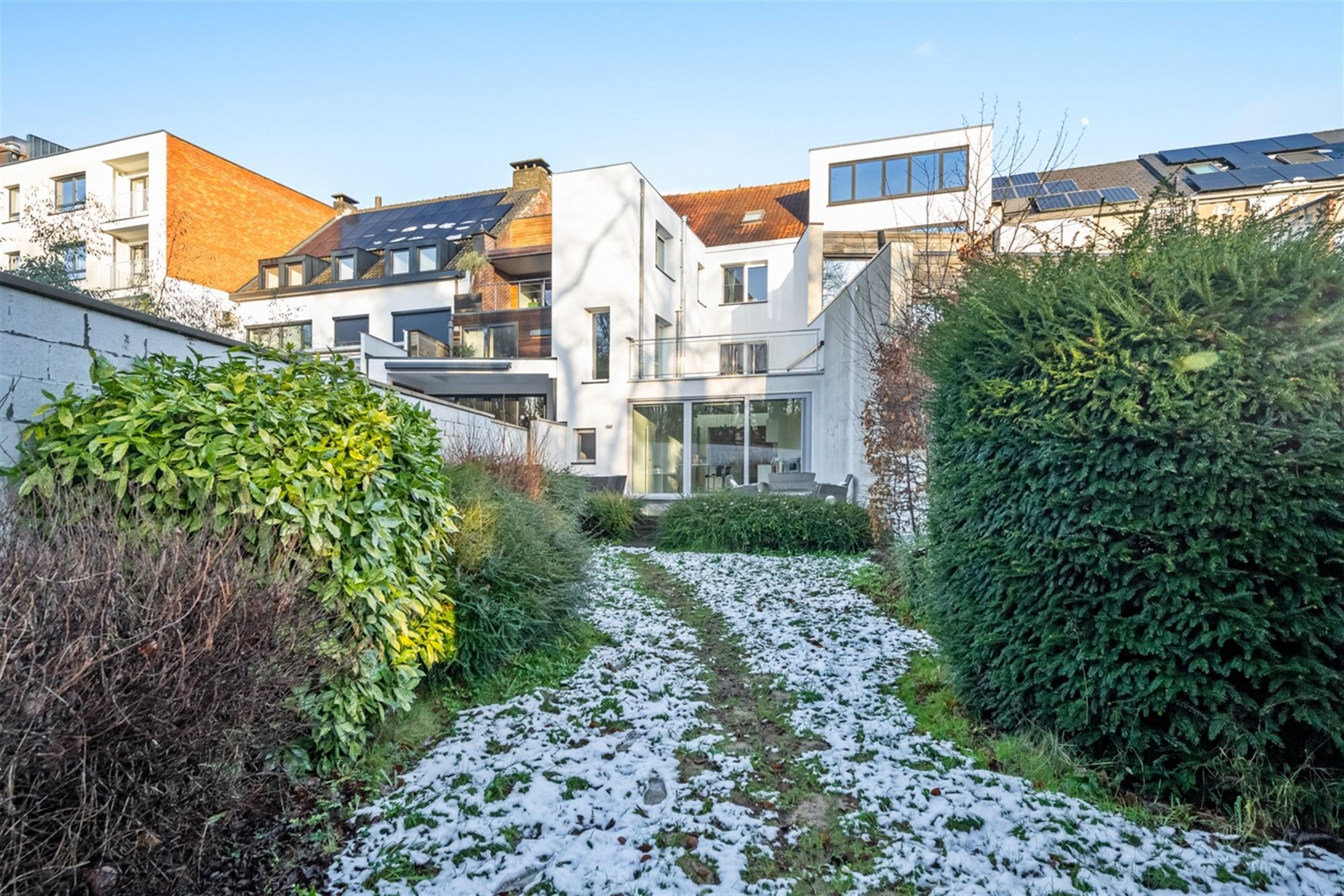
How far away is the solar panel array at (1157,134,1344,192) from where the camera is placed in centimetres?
1243

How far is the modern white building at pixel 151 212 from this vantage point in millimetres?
23297

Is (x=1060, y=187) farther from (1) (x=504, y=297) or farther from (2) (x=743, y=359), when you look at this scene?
(1) (x=504, y=297)

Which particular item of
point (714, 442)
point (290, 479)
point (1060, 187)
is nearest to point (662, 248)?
point (714, 442)

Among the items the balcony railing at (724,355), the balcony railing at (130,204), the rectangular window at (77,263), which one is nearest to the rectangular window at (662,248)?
the balcony railing at (724,355)

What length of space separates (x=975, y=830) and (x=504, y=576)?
3032mm

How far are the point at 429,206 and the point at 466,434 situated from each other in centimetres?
1928

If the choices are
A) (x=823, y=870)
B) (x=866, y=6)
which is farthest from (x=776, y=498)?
(x=823, y=870)

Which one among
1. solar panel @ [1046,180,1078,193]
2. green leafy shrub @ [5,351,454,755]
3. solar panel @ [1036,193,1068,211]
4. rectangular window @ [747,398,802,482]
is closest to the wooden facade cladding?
rectangular window @ [747,398,802,482]

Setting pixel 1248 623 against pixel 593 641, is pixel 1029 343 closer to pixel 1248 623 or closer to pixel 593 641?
pixel 1248 623

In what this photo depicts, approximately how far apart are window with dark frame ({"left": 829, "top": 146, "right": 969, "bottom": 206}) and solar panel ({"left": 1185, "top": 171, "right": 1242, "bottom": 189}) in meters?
5.72

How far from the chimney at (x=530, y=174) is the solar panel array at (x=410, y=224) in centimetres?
89

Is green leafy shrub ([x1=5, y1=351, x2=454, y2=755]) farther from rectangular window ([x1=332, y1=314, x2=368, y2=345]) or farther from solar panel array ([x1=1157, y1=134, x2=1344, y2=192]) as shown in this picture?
rectangular window ([x1=332, y1=314, x2=368, y2=345])

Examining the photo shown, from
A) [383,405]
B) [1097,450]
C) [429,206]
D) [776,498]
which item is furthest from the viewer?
[429,206]

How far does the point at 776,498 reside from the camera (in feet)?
33.4
